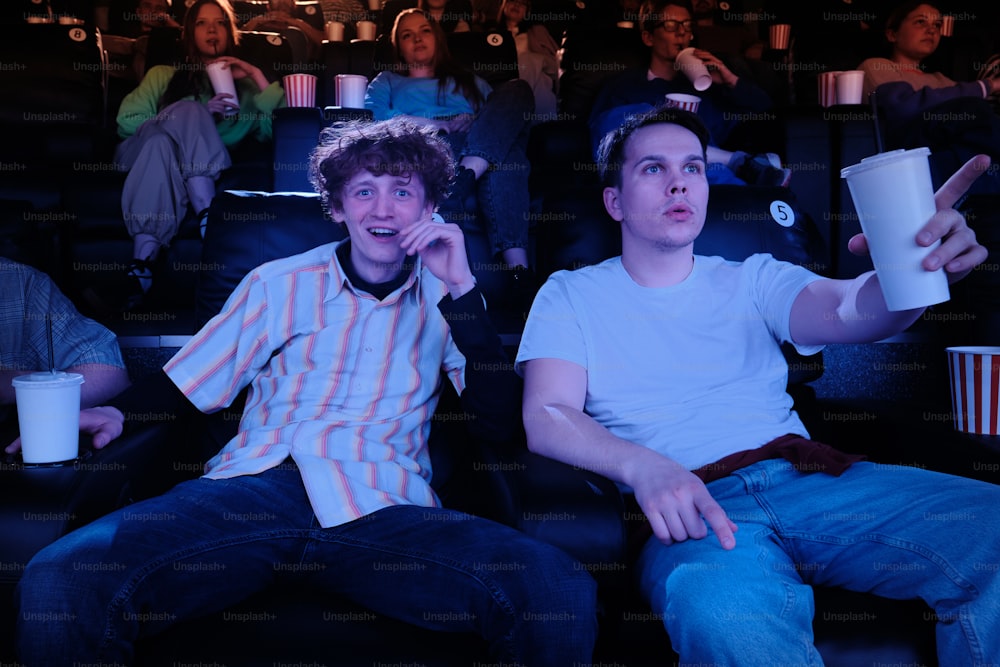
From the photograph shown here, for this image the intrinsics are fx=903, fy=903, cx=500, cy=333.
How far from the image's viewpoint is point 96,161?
363 centimetres

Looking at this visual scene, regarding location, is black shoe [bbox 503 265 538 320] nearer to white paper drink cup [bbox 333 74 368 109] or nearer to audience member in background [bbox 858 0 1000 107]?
white paper drink cup [bbox 333 74 368 109]

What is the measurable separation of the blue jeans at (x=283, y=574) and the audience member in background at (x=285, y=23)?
169 inches

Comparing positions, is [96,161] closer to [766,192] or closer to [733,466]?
[766,192]

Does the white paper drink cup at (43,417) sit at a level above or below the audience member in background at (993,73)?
below

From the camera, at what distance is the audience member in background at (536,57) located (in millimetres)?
4297

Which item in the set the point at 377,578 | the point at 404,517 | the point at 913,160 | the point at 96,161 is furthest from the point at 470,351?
the point at 96,161

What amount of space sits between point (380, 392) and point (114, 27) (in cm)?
539

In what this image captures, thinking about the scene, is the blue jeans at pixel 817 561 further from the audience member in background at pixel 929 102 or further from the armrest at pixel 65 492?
the audience member in background at pixel 929 102

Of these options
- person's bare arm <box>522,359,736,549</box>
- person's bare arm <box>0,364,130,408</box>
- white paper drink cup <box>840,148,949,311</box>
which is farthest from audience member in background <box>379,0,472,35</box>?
white paper drink cup <box>840,148,949,311</box>

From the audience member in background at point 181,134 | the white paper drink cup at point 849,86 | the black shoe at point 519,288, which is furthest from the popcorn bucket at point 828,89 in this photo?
the audience member in background at point 181,134

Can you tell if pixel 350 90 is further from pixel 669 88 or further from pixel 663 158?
pixel 663 158

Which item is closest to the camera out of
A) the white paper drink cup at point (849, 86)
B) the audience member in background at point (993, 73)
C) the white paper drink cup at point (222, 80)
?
the white paper drink cup at point (849, 86)

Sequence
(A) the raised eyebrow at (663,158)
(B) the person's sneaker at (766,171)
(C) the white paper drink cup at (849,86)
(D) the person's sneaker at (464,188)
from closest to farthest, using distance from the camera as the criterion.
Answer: (A) the raised eyebrow at (663,158)
(B) the person's sneaker at (766,171)
(D) the person's sneaker at (464,188)
(C) the white paper drink cup at (849,86)

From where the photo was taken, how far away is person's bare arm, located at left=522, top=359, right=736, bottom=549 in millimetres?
1293
